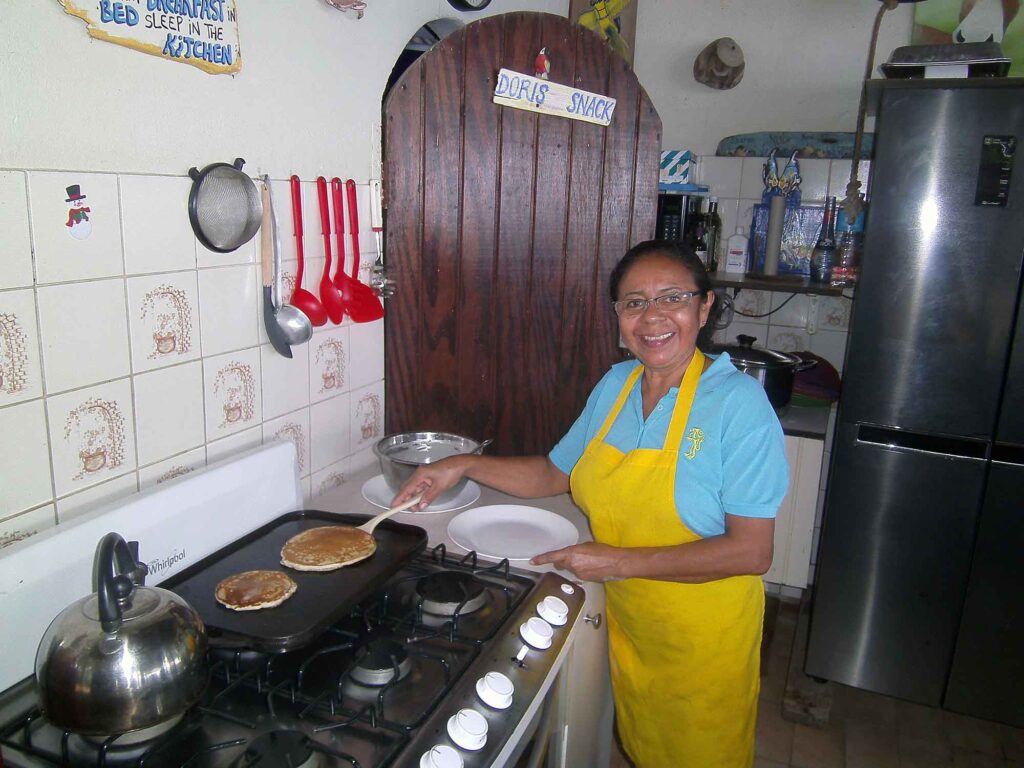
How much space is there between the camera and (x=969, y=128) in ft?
6.23

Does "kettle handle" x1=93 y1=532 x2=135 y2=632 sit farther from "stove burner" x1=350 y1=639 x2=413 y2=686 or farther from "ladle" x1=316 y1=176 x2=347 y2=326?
"ladle" x1=316 y1=176 x2=347 y2=326

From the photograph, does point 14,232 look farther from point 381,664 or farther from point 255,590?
point 381,664

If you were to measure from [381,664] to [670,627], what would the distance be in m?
0.63

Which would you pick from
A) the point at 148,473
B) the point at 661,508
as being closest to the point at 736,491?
the point at 661,508

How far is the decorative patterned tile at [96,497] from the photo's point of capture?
1.10 metres

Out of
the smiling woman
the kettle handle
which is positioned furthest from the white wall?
the kettle handle

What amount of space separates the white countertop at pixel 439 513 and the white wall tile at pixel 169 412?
36cm

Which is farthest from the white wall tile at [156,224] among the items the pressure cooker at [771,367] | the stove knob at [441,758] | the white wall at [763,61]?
the white wall at [763,61]

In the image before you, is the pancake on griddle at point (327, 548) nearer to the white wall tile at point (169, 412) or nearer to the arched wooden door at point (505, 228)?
the white wall tile at point (169, 412)

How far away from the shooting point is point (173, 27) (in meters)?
1.14

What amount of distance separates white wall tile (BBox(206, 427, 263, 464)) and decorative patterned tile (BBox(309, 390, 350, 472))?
166 mm

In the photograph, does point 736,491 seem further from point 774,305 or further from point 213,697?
point 774,305

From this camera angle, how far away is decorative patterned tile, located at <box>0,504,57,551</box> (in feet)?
3.33

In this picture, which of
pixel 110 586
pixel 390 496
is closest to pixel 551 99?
pixel 390 496
